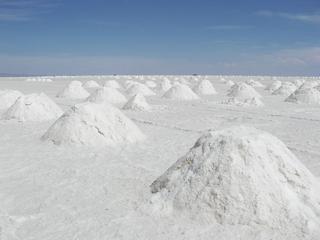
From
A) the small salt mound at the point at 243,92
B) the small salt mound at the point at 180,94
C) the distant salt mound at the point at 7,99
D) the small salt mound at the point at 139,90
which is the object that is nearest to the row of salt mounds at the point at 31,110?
the distant salt mound at the point at 7,99

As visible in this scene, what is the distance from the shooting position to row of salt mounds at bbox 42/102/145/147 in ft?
25.9

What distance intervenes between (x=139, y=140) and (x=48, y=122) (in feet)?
10.7

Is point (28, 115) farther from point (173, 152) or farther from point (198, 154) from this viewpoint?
point (198, 154)

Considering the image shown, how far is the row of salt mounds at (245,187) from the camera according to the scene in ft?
13.5

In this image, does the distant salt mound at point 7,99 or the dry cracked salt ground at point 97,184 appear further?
the distant salt mound at point 7,99

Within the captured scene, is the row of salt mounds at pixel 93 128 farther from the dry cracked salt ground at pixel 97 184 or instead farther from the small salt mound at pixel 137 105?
the small salt mound at pixel 137 105

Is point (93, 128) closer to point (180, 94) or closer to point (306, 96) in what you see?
point (180, 94)

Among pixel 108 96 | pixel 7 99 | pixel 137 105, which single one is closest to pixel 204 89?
pixel 108 96

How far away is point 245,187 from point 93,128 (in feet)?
14.1

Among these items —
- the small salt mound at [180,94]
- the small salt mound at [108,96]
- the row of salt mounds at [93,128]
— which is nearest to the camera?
the row of salt mounds at [93,128]

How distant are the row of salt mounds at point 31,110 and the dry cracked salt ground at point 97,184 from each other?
447 millimetres

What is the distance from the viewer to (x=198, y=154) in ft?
15.5

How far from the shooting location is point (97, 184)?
5.53m

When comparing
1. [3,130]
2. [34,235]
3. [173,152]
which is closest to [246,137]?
[34,235]
